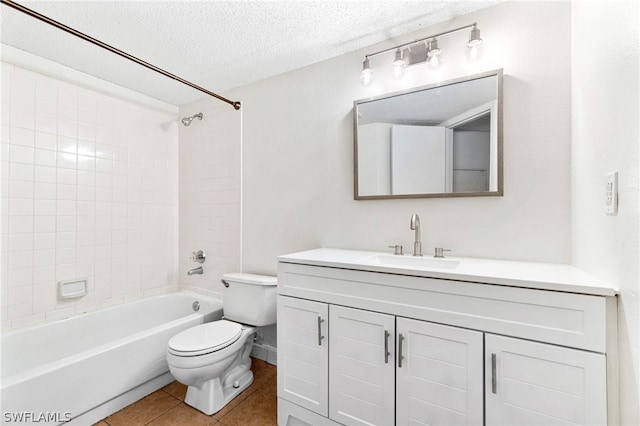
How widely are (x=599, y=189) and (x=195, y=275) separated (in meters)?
2.91

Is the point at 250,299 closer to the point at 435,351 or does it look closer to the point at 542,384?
the point at 435,351

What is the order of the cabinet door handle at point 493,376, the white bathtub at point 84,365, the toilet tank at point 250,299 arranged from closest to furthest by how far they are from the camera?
the cabinet door handle at point 493,376 < the white bathtub at point 84,365 < the toilet tank at point 250,299

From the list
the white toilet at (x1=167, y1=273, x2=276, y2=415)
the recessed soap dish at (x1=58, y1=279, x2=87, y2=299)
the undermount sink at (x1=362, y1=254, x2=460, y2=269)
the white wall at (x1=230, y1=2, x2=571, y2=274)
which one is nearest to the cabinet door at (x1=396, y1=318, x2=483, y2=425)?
the undermount sink at (x1=362, y1=254, x2=460, y2=269)

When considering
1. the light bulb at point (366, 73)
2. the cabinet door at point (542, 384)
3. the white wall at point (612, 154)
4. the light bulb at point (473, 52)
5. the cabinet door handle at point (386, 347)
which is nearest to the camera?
the white wall at point (612, 154)

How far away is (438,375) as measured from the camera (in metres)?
1.16

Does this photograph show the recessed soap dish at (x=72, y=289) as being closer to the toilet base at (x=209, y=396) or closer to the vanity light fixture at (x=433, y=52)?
the toilet base at (x=209, y=396)

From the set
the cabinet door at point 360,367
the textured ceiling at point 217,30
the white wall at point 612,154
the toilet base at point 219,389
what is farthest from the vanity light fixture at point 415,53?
the toilet base at point 219,389

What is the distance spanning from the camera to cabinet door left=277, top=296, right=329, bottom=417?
4.71 feet

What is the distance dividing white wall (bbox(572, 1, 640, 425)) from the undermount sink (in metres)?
0.53

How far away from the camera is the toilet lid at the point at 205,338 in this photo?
1.61 m

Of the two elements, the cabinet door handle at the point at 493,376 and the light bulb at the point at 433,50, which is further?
the light bulb at the point at 433,50

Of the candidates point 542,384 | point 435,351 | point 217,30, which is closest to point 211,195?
point 217,30

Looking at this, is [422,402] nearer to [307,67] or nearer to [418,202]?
[418,202]

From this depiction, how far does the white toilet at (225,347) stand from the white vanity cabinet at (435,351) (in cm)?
41
